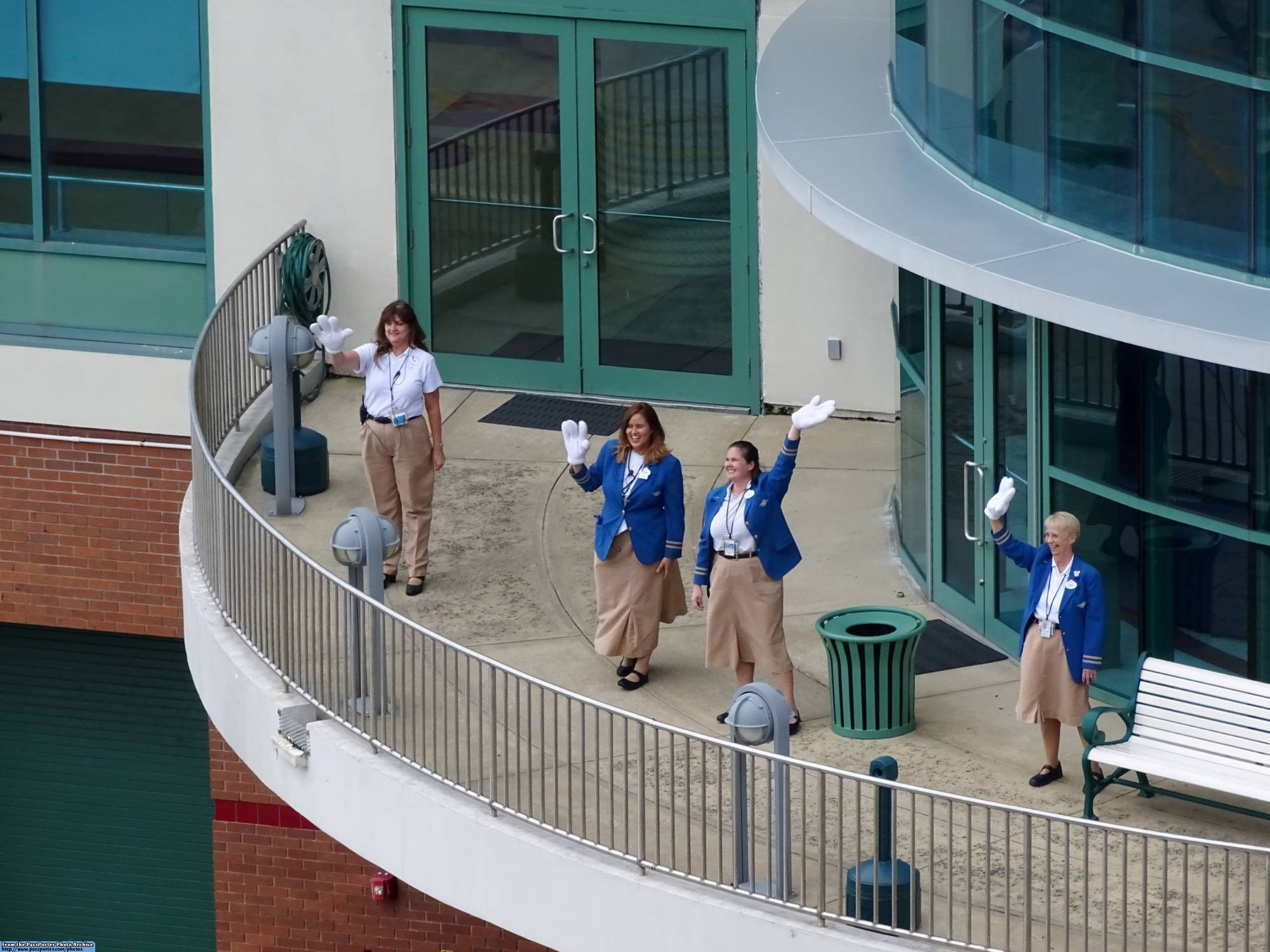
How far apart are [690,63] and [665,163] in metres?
0.76

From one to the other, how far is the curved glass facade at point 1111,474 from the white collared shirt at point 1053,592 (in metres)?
1.12

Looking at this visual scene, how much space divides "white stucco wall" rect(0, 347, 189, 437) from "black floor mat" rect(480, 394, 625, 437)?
263cm

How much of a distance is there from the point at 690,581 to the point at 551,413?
132 inches

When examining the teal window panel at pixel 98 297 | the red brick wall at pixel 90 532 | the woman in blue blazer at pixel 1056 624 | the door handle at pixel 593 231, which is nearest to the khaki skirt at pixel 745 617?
the woman in blue blazer at pixel 1056 624

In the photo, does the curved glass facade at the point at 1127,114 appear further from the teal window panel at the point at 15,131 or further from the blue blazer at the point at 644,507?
the teal window panel at the point at 15,131

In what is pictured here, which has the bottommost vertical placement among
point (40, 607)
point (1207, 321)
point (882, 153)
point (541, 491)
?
point (40, 607)

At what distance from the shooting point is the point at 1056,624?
11680 mm

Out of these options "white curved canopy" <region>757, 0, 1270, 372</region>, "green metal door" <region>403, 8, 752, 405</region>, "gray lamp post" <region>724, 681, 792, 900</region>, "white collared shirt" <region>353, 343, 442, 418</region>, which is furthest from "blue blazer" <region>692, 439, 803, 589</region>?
"green metal door" <region>403, 8, 752, 405</region>

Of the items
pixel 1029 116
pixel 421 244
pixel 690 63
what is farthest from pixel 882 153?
pixel 421 244

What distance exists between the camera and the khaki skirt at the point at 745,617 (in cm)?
1237

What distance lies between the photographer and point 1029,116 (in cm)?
1272

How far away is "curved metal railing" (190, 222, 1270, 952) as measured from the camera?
10.3 meters

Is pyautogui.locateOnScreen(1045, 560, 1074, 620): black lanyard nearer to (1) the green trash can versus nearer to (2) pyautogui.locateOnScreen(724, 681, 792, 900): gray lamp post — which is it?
(1) the green trash can

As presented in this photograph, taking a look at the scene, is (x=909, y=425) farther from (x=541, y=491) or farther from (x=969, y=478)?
(x=541, y=491)
